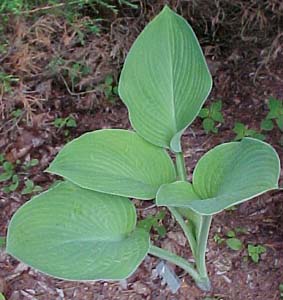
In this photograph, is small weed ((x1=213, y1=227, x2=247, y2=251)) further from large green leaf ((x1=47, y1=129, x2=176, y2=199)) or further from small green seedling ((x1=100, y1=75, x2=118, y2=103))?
small green seedling ((x1=100, y1=75, x2=118, y2=103))

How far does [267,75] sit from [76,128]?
22.1 inches

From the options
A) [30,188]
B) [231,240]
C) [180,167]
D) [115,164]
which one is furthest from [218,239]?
[30,188]

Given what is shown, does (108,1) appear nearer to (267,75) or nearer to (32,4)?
(32,4)

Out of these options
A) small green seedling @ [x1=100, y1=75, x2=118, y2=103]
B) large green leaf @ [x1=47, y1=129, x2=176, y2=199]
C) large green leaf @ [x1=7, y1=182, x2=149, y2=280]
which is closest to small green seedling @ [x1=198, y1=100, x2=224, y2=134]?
small green seedling @ [x1=100, y1=75, x2=118, y2=103]

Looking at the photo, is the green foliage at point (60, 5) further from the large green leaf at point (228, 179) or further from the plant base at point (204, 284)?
the plant base at point (204, 284)

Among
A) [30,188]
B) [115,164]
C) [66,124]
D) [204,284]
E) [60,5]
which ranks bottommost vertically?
[204,284]

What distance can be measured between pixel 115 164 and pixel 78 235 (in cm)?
17

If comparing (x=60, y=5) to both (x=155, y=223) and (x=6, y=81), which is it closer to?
(x=6, y=81)

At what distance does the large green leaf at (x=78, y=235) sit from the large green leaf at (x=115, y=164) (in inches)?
2.0

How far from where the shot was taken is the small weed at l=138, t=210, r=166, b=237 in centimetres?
157

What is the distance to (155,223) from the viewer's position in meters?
1.58

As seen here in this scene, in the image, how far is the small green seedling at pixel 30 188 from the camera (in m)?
1.69

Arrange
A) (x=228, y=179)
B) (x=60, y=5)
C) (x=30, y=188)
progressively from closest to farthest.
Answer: (x=228, y=179), (x=60, y=5), (x=30, y=188)

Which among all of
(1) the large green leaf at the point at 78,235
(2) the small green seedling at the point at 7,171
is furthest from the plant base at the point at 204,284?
(2) the small green seedling at the point at 7,171
